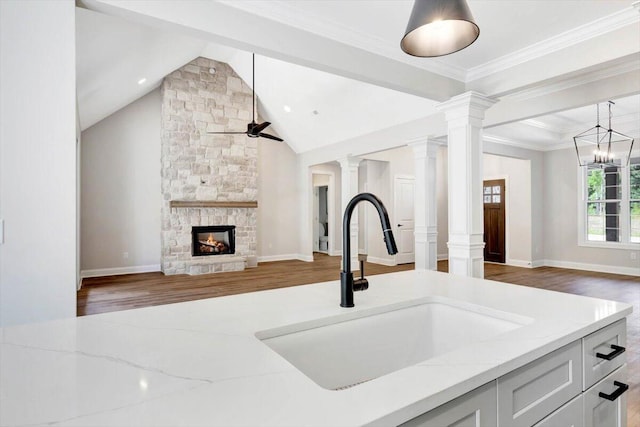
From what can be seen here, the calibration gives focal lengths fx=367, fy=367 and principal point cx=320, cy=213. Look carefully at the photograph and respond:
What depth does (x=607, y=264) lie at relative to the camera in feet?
23.5

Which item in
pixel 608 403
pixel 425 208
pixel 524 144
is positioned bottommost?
pixel 608 403

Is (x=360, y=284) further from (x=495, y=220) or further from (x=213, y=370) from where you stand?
(x=495, y=220)

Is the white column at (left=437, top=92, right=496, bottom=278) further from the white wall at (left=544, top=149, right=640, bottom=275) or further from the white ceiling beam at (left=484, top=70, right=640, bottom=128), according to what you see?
the white wall at (left=544, top=149, right=640, bottom=275)

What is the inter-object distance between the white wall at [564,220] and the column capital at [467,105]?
5.31m

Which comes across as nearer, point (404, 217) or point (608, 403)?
point (608, 403)

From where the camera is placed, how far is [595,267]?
7312 mm

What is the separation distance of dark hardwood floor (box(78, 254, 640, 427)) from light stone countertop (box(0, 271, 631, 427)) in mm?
3490

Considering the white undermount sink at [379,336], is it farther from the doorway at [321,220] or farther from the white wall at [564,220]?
the doorway at [321,220]

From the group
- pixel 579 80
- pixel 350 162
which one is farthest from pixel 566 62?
pixel 350 162

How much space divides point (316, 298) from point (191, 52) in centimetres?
614

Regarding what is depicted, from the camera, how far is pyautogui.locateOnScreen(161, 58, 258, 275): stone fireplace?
276 inches

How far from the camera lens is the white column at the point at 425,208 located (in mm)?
5762

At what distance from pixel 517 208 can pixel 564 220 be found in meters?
0.92

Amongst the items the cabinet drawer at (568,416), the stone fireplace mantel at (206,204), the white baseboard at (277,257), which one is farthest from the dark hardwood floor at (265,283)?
the cabinet drawer at (568,416)
